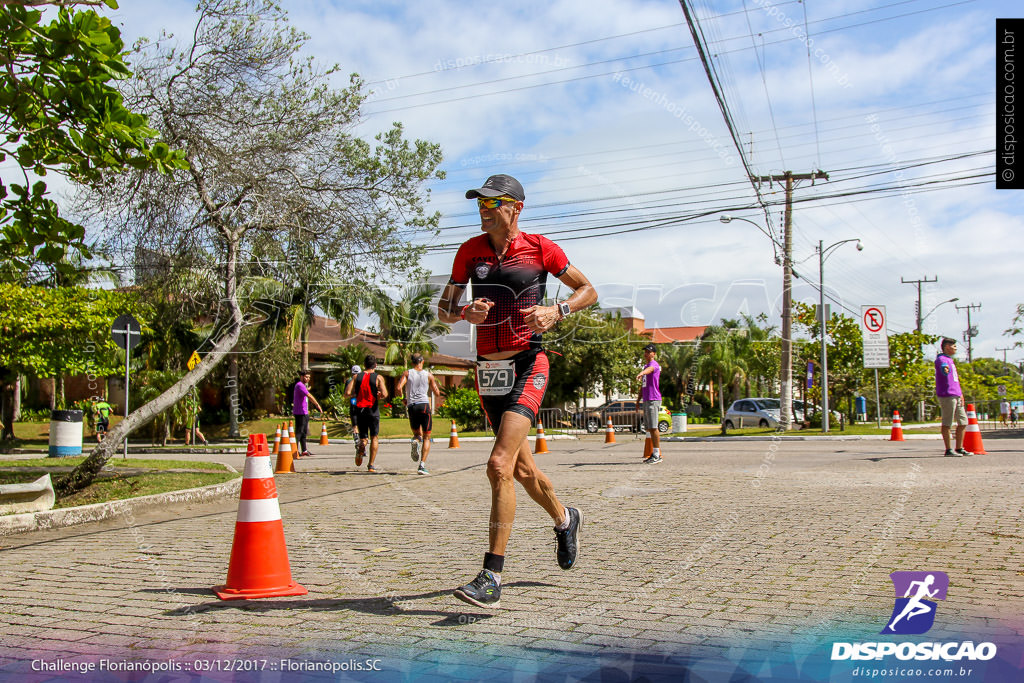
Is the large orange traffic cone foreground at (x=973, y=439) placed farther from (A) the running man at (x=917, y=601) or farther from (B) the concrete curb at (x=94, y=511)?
(B) the concrete curb at (x=94, y=511)

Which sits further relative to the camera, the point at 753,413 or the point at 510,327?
the point at 753,413

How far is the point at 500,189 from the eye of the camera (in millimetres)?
Answer: 4629

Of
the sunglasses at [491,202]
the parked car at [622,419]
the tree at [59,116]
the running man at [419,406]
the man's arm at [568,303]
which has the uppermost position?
the tree at [59,116]

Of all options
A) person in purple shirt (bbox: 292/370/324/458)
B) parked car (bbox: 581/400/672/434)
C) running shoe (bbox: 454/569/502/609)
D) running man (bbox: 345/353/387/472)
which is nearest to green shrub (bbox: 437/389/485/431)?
parked car (bbox: 581/400/672/434)

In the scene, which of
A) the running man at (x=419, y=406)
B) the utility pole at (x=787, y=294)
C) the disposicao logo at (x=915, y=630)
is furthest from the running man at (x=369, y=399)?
the utility pole at (x=787, y=294)

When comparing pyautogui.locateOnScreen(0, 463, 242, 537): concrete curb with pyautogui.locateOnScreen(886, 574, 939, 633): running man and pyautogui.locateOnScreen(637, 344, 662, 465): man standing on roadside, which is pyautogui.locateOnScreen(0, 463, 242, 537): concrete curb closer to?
pyautogui.locateOnScreen(886, 574, 939, 633): running man

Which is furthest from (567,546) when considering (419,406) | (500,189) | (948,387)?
(948,387)

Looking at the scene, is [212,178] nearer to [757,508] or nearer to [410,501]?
[410,501]

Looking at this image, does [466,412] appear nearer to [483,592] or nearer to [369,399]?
[369,399]

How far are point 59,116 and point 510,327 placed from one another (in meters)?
4.89

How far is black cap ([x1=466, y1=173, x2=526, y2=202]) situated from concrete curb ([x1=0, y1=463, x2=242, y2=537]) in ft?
14.9

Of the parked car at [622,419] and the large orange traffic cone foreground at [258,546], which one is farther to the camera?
the parked car at [622,419]

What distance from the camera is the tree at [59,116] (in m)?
6.38

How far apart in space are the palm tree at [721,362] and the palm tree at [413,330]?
23234 mm
